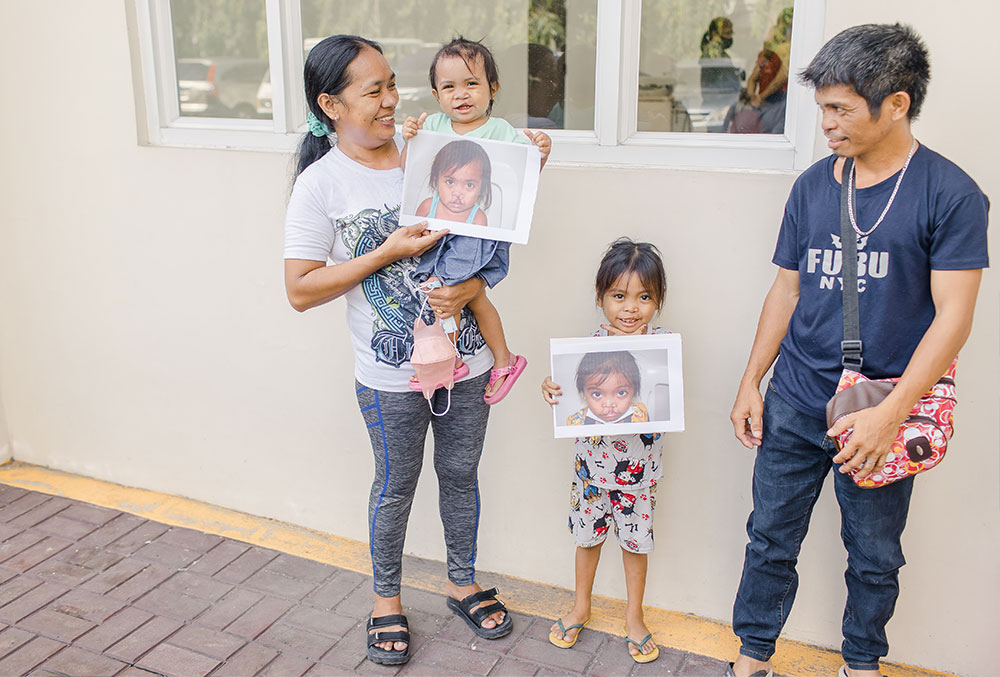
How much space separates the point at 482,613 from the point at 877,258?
6.12 feet

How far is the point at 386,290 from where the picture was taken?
2.67m

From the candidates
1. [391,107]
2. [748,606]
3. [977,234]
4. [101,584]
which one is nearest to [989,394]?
[977,234]

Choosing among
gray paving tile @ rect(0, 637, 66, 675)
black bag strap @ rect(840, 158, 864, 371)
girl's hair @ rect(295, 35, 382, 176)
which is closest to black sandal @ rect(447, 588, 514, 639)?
gray paving tile @ rect(0, 637, 66, 675)

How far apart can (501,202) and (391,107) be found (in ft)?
1.50

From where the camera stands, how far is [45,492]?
4.27 m

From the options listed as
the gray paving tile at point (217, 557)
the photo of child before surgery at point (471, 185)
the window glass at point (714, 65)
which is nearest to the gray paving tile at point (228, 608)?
the gray paving tile at point (217, 557)

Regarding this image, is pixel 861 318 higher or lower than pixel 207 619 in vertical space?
higher

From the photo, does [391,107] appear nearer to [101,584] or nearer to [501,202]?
[501,202]

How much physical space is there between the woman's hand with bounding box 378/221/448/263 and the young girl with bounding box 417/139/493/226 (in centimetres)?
6

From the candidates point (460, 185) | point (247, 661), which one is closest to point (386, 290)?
point (460, 185)

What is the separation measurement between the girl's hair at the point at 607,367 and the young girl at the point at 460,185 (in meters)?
0.56

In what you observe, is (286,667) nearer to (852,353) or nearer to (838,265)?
(852,353)

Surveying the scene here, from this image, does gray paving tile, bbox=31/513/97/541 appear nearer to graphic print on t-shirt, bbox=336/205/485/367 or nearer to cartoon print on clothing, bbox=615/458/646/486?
graphic print on t-shirt, bbox=336/205/485/367

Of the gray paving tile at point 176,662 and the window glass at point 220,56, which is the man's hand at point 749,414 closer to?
the gray paving tile at point 176,662
